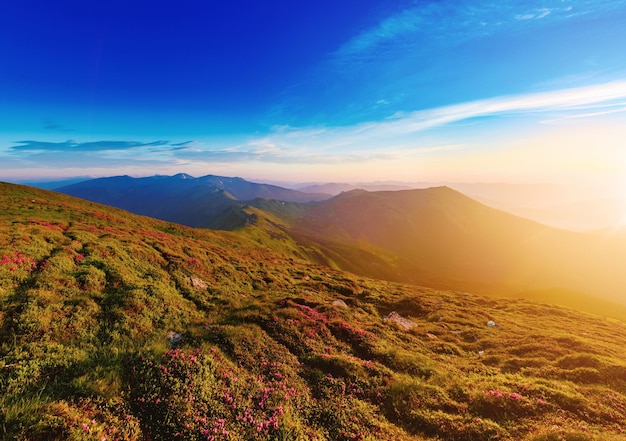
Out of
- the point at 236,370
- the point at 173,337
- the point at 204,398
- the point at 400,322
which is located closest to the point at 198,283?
the point at 173,337

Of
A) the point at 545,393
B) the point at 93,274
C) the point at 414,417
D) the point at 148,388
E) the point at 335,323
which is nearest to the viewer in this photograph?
the point at 148,388

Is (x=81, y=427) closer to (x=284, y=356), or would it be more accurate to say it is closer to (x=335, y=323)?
(x=284, y=356)

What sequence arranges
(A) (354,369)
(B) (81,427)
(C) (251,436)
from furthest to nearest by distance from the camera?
(A) (354,369) → (C) (251,436) → (B) (81,427)

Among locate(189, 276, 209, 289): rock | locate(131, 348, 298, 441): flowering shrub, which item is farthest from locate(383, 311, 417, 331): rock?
locate(189, 276, 209, 289): rock

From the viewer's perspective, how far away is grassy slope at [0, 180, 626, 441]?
31.3ft

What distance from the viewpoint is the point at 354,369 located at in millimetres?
15180

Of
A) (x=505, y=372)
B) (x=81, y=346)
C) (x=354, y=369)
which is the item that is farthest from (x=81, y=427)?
(x=505, y=372)

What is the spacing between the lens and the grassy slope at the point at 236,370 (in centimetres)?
954

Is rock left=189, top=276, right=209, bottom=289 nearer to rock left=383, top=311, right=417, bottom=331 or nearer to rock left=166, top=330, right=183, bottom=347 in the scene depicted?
rock left=166, top=330, right=183, bottom=347

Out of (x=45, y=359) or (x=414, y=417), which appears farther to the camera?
(x=414, y=417)

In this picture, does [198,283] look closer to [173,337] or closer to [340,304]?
[173,337]

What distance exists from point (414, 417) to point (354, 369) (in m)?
3.91

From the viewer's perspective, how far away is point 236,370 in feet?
42.8

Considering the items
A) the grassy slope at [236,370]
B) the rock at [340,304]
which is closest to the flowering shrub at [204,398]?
the grassy slope at [236,370]
